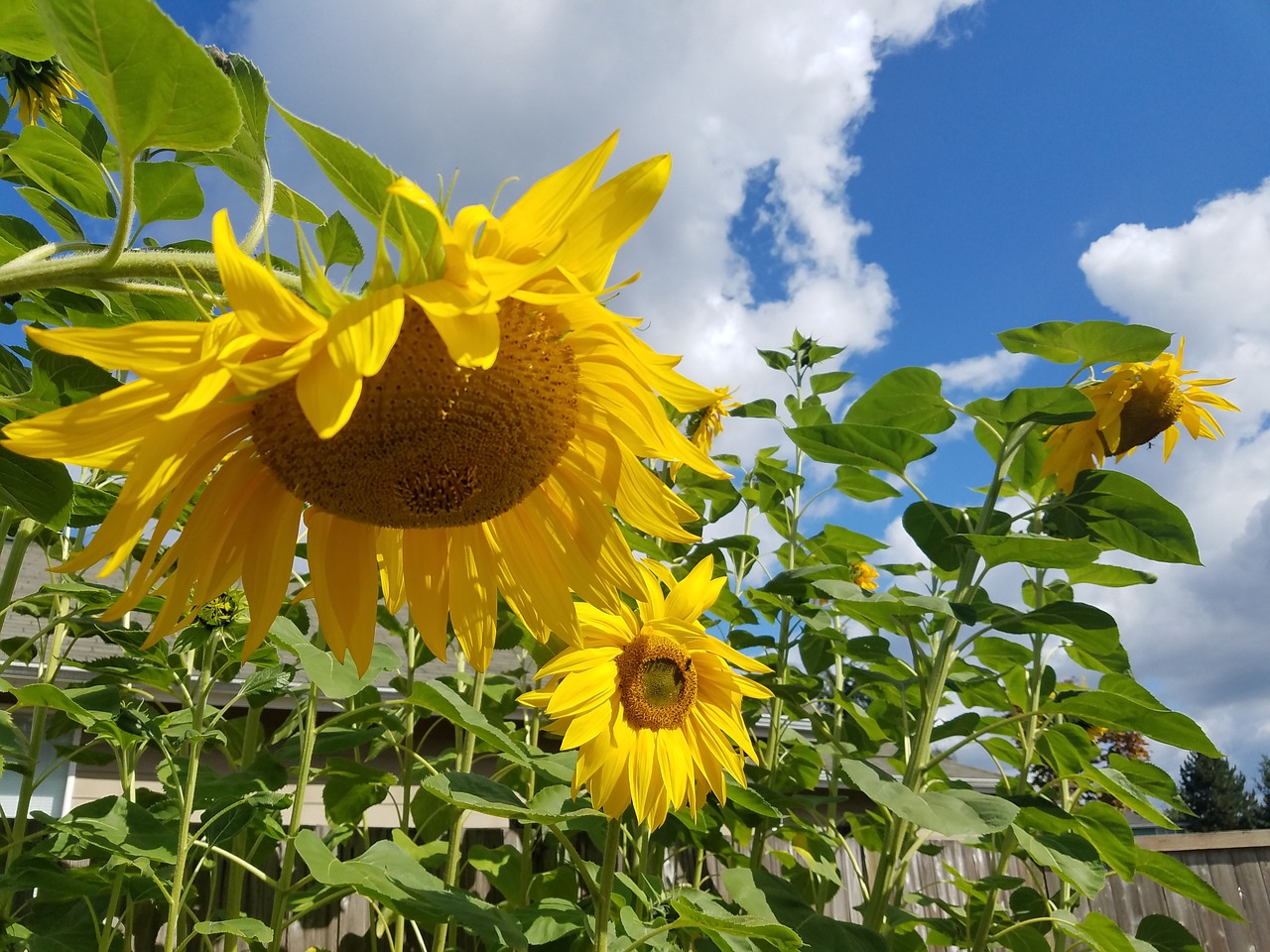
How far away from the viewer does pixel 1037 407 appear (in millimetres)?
2395

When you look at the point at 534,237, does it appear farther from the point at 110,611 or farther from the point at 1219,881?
the point at 1219,881

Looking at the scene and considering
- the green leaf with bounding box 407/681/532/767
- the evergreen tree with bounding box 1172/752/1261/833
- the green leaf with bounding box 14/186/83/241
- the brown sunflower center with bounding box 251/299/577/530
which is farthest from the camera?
the evergreen tree with bounding box 1172/752/1261/833

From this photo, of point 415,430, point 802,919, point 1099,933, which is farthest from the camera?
point 1099,933

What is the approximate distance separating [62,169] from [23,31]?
19 cm

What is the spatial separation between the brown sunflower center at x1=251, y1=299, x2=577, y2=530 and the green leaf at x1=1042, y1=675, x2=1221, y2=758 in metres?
2.00

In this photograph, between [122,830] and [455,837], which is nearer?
[122,830]

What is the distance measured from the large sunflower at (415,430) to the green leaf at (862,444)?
1414mm

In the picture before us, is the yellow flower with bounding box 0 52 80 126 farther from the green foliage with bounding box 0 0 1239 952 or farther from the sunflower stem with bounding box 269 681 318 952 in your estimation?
the sunflower stem with bounding box 269 681 318 952

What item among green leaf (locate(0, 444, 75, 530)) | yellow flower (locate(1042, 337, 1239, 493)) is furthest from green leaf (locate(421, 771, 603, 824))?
yellow flower (locate(1042, 337, 1239, 493))

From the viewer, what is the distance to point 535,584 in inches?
40.9

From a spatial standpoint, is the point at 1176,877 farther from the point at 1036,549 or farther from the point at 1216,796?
the point at 1216,796

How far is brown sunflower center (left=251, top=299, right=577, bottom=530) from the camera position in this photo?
2.56 feet

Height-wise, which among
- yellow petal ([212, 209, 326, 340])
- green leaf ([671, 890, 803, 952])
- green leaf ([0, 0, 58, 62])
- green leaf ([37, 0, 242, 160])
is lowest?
green leaf ([671, 890, 803, 952])

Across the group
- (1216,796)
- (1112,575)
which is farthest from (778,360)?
(1216,796)
